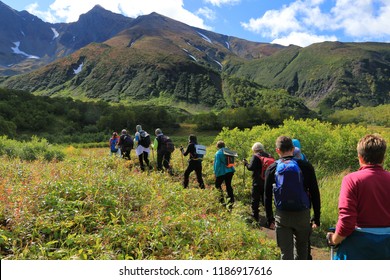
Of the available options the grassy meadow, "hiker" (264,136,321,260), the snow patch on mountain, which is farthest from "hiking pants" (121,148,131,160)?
the snow patch on mountain

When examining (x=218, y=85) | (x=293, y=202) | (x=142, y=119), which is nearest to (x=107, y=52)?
(x=218, y=85)

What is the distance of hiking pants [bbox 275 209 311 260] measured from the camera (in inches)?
190

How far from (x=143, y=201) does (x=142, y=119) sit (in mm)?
58220

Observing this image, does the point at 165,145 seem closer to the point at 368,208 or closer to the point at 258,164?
the point at 258,164

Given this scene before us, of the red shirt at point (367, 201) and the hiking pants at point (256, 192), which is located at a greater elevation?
the red shirt at point (367, 201)

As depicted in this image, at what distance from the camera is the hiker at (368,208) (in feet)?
11.3

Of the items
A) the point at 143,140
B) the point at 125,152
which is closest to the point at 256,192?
the point at 143,140

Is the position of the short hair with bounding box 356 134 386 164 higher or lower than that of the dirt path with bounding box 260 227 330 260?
higher

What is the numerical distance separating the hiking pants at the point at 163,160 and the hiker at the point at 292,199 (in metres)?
8.50

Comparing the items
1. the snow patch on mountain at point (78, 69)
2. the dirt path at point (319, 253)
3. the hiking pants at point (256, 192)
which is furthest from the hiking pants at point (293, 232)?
the snow patch on mountain at point (78, 69)

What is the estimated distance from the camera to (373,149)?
11.5ft

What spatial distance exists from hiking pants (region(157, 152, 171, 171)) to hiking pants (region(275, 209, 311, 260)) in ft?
28.6

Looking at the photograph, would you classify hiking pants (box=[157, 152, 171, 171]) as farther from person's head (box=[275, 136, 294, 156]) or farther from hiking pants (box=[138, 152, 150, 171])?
person's head (box=[275, 136, 294, 156])

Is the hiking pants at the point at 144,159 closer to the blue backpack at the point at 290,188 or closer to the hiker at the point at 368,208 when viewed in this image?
the blue backpack at the point at 290,188
